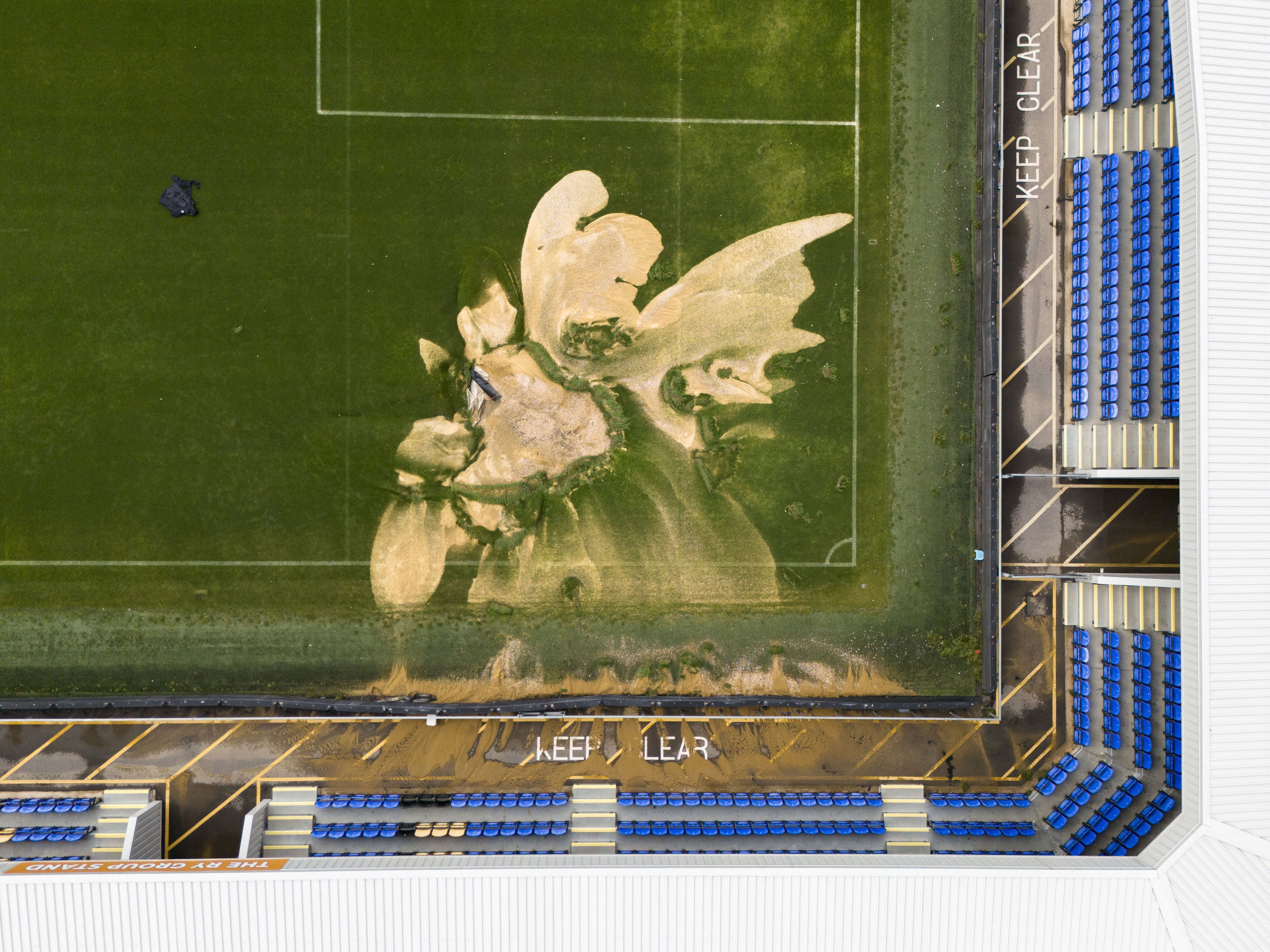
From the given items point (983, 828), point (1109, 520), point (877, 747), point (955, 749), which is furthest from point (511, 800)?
point (1109, 520)

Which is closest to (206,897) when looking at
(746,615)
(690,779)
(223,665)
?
(223,665)

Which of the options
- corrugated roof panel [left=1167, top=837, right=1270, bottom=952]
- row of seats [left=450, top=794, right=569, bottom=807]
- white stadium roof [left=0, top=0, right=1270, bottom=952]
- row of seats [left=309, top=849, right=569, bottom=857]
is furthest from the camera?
row of seats [left=450, top=794, right=569, bottom=807]

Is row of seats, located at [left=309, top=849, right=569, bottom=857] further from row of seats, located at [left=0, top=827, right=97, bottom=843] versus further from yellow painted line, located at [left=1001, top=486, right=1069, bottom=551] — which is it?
yellow painted line, located at [left=1001, top=486, right=1069, bottom=551]

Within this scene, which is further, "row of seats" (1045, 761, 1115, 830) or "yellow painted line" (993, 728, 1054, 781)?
"yellow painted line" (993, 728, 1054, 781)

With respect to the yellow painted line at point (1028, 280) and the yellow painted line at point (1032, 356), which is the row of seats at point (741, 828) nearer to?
the yellow painted line at point (1032, 356)

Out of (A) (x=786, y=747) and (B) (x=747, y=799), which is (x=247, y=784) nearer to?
(B) (x=747, y=799)

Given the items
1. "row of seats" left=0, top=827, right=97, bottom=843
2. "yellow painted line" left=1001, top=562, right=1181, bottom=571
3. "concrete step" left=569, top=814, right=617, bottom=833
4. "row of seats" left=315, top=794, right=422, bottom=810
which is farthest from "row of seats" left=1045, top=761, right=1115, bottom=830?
"row of seats" left=0, top=827, right=97, bottom=843
